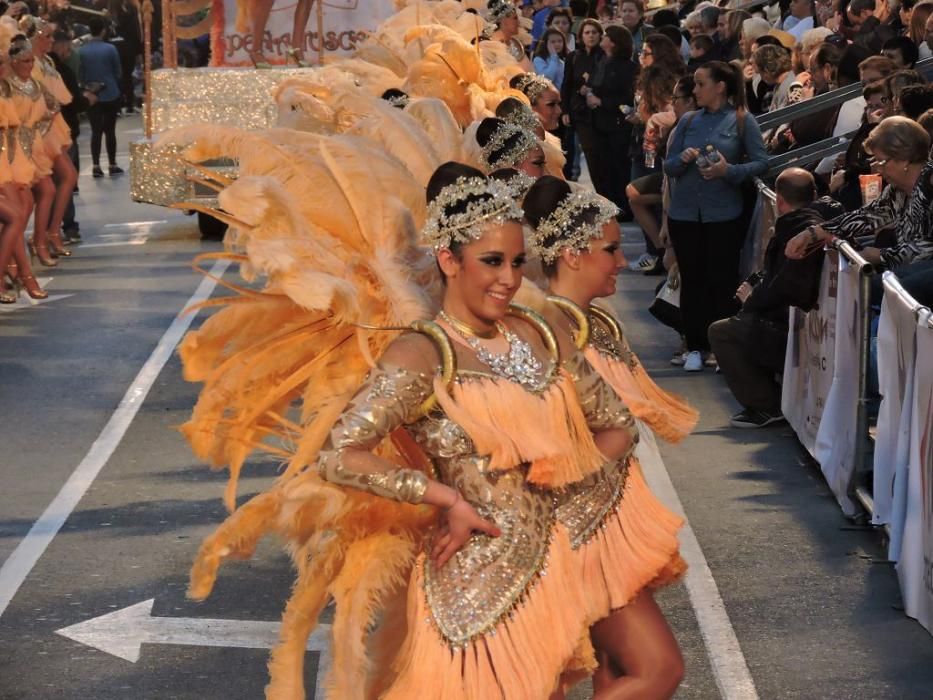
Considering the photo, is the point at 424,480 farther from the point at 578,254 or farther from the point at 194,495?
the point at 194,495

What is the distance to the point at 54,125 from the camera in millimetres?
17062

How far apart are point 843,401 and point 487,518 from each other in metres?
4.60

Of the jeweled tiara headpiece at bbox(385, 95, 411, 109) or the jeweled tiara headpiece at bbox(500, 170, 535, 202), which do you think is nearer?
the jeweled tiara headpiece at bbox(500, 170, 535, 202)

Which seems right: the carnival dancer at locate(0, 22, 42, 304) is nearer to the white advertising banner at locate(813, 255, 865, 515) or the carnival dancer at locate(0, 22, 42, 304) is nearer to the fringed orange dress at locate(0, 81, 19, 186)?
the fringed orange dress at locate(0, 81, 19, 186)

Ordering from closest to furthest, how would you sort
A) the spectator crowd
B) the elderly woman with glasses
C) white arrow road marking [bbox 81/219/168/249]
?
the elderly woman with glasses < the spectator crowd < white arrow road marking [bbox 81/219/168/249]

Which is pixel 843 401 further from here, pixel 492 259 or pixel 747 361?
pixel 492 259

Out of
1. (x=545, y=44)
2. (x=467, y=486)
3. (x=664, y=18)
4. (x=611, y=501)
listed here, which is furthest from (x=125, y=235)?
(x=467, y=486)

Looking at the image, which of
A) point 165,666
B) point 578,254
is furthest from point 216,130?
point 165,666

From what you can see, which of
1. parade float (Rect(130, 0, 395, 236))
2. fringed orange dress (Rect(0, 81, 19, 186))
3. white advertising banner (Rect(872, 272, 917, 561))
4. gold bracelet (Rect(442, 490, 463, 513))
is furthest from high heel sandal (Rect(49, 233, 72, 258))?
gold bracelet (Rect(442, 490, 463, 513))

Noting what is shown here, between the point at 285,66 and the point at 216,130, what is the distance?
46.0 ft

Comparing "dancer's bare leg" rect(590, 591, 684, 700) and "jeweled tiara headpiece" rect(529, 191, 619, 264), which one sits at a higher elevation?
"jeweled tiara headpiece" rect(529, 191, 619, 264)

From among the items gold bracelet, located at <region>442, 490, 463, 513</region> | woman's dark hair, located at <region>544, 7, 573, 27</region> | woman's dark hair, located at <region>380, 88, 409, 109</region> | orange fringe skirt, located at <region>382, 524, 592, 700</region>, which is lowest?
woman's dark hair, located at <region>544, 7, 573, 27</region>

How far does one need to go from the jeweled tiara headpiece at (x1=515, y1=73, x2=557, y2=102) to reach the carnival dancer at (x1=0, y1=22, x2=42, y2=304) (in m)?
6.57

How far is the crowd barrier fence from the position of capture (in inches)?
272
